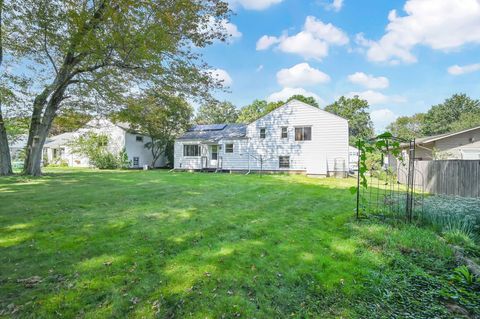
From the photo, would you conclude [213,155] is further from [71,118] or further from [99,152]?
[99,152]

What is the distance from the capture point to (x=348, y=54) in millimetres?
16453

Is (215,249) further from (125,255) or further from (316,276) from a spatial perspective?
(316,276)

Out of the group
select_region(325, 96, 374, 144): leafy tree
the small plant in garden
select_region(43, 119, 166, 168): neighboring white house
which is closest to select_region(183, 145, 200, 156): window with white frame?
select_region(43, 119, 166, 168): neighboring white house

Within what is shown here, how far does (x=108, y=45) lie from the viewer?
813cm

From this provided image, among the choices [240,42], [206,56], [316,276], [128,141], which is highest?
[240,42]

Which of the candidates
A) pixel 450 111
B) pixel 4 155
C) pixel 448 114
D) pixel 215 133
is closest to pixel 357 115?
pixel 448 114

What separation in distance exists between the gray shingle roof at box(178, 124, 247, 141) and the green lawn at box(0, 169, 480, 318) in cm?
1565

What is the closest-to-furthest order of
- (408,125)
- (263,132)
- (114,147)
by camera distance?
(263,132) < (114,147) < (408,125)

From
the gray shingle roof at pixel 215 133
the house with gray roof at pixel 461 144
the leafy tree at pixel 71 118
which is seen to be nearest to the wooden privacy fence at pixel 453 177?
the house with gray roof at pixel 461 144

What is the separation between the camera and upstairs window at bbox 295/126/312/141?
59.0 ft

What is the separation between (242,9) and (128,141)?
18.5 meters

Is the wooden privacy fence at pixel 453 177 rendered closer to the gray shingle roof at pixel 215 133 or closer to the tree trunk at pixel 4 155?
the gray shingle roof at pixel 215 133

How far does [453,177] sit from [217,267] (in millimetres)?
10089

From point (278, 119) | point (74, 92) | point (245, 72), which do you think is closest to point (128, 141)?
point (74, 92)
